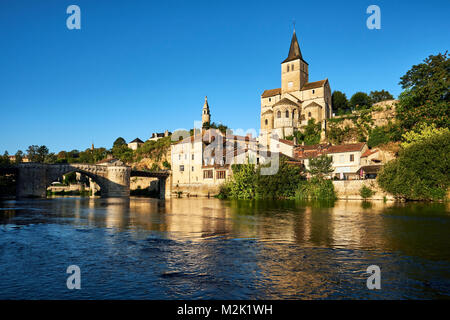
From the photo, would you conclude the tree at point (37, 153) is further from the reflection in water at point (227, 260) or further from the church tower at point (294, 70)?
the reflection in water at point (227, 260)

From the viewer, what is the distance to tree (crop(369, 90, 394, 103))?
81175 mm

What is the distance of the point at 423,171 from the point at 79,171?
5631cm

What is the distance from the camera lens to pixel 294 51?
84562 millimetres

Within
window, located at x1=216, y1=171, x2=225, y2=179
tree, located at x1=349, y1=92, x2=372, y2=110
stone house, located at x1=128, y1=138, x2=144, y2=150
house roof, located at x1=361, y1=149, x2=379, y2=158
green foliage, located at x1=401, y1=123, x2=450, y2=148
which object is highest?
tree, located at x1=349, y1=92, x2=372, y2=110

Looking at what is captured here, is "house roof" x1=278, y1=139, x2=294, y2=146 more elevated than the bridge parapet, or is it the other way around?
"house roof" x1=278, y1=139, x2=294, y2=146

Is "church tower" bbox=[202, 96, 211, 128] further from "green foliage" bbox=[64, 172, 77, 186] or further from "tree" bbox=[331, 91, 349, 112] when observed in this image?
"green foliage" bbox=[64, 172, 77, 186]

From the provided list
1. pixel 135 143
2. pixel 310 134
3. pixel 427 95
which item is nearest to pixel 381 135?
pixel 427 95

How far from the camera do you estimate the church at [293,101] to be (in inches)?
3041

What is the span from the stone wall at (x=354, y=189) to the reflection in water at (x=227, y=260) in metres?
26.9

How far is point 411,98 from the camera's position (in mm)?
53969

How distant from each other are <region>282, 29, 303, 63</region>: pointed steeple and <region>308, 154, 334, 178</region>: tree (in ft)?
123

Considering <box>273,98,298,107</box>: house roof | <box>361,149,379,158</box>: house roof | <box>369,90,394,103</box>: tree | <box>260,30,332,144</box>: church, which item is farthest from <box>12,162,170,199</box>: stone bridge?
<box>369,90,394,103</box>: tree

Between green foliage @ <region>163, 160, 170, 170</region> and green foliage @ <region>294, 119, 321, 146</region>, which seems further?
green foliage @ <region>163, 160, 170, 170</region>

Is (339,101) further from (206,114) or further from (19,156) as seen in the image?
(19,156)
